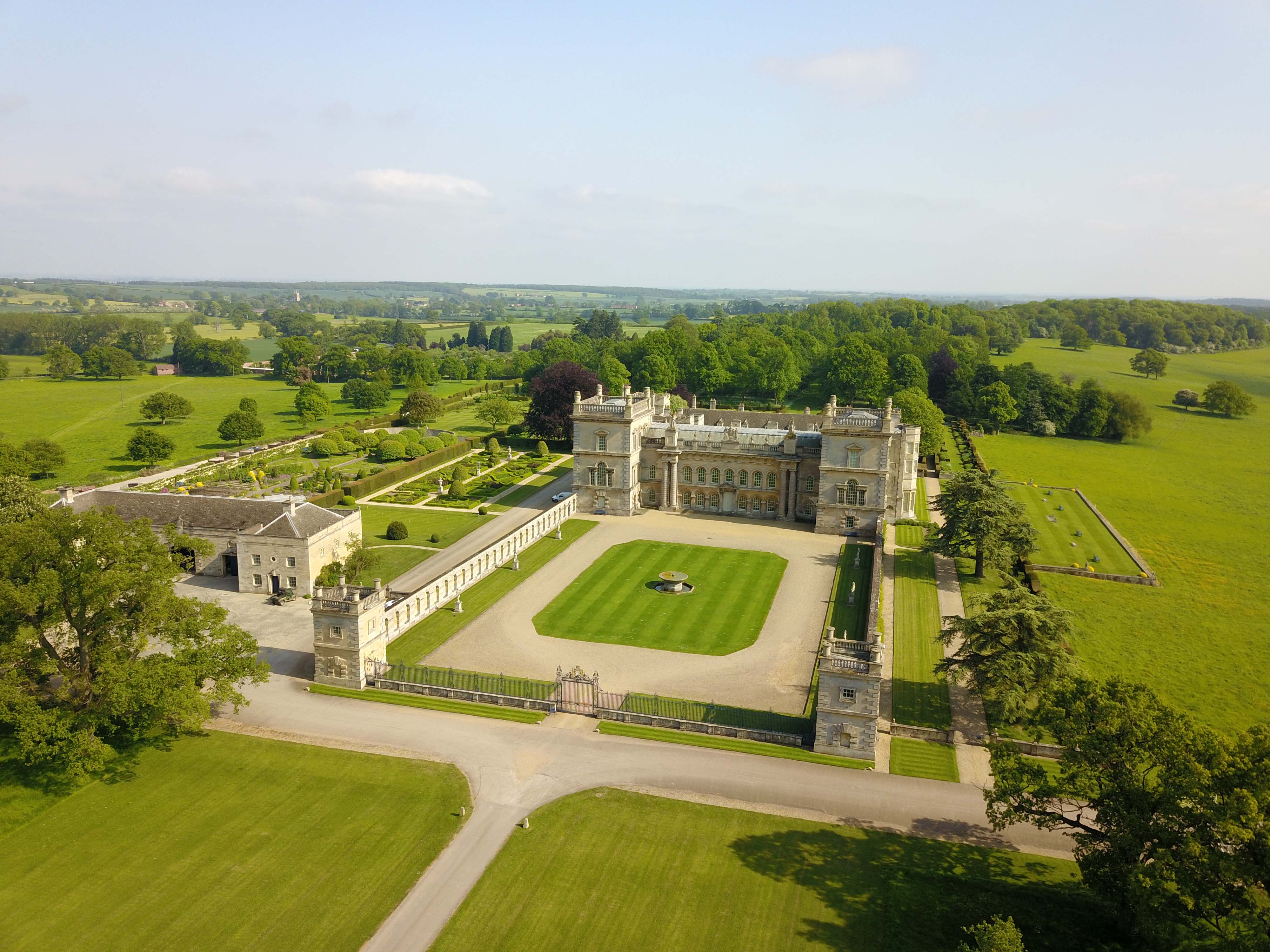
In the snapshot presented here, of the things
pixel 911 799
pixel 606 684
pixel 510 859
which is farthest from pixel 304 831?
pixel 911 799

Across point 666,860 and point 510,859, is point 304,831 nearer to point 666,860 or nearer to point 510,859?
point 510,859

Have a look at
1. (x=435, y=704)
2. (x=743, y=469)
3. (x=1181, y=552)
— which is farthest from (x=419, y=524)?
(x=1181, y=552)

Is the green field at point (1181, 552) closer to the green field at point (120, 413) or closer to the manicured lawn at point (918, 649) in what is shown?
the manicured lawn at point (918, 649)

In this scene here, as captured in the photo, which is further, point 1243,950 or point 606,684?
point 606,684

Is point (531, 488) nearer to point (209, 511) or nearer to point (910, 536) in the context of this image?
point (209, 511)

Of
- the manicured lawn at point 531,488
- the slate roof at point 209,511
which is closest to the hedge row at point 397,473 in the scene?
the slate roof at point 209,511

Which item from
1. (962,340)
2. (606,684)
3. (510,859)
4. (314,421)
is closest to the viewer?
(510,859)
